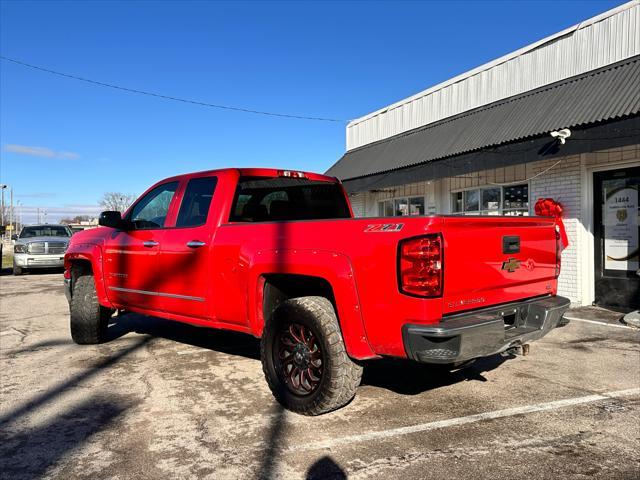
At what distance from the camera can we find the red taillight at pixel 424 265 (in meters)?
3.14

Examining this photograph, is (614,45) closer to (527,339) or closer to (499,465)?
(527,339)

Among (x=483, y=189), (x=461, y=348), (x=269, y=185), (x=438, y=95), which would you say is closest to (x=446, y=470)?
(x=461, y=348)

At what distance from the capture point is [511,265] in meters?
3.75

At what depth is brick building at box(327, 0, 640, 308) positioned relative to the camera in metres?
7.73

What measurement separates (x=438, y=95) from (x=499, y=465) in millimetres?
10598

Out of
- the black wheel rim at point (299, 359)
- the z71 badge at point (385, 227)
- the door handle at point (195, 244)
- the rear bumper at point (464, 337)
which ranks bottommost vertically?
the black wheel rim at point (299, 359)

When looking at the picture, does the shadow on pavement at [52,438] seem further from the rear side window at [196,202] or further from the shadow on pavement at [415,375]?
the shadow on pavement at [415,375]

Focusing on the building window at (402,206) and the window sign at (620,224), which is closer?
the window sign at (620,224)

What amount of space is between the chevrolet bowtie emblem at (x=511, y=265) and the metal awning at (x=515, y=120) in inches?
171

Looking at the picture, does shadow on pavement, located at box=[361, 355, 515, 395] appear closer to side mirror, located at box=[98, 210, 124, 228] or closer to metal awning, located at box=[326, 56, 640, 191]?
side mirror, located at box=[98, 210, 124, 228]

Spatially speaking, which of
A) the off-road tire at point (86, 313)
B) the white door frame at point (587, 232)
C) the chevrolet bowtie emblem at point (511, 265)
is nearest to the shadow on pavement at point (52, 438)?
the off-road tire at point (86, 313)

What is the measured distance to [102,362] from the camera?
18.1ft

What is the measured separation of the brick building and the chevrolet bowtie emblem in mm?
4319

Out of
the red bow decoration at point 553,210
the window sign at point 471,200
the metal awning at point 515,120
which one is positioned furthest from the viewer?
the window sign at point 471,200
